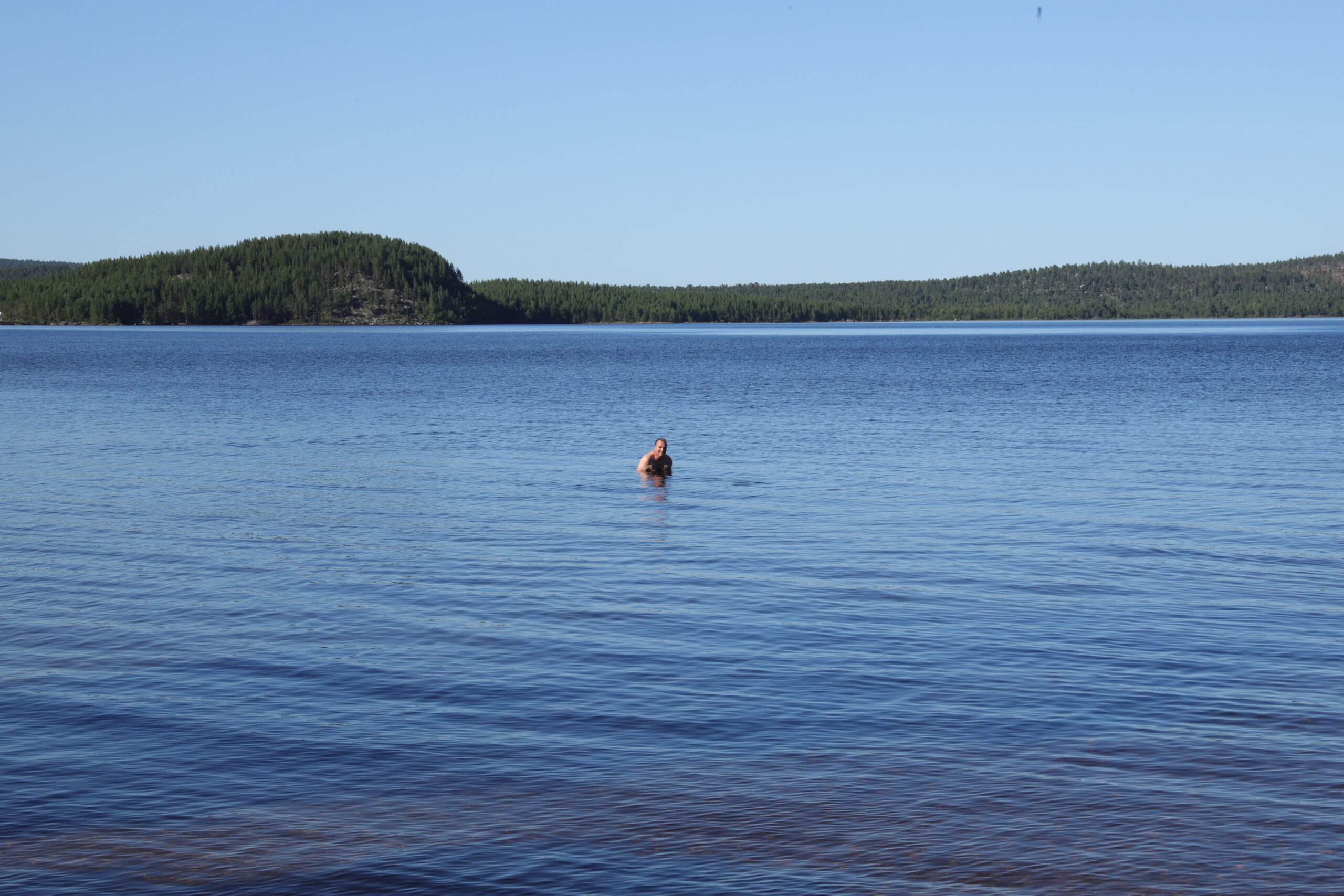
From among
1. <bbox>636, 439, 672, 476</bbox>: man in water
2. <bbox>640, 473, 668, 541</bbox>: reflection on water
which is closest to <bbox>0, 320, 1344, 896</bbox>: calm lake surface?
<bbox>640, 473, 668, 541</bbox>: reflection on water

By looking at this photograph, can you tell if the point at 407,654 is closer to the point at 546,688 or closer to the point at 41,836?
the point at 546,688

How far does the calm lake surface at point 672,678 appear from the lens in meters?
9.09

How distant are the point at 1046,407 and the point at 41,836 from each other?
56.3 m

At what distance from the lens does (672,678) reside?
13547 millimetres

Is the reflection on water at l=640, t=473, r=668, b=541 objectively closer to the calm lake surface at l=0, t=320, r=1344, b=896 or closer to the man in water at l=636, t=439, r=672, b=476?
the man in water at l=636, t=439, r=672, b=476

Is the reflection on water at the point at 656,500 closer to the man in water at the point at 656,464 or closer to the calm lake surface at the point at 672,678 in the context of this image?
the man in water at the point at 656,464

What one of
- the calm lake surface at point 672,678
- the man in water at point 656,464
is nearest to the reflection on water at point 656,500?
the man in water at point 656,464

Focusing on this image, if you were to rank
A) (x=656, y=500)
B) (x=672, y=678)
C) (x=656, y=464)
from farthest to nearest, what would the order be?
(x=656, y=464) → (x=656, y=500) → (x=672, y=678)

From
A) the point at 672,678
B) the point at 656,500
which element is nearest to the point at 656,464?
the point at 656,500

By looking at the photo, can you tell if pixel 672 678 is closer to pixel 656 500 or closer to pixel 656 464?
pixel 656 500

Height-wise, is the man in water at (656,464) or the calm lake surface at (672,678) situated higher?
the man in water at (656,464)

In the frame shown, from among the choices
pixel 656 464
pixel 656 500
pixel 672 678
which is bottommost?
pixel 672 678

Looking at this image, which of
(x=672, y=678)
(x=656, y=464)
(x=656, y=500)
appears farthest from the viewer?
(x=656, y=464)

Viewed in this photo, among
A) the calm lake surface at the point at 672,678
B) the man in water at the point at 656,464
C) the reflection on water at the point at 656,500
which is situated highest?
the man in water at the point at 656,464
